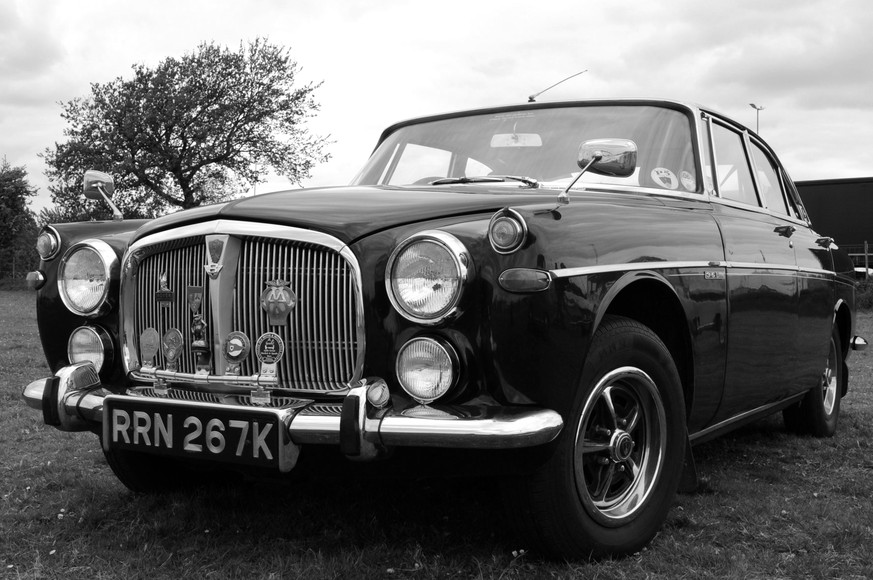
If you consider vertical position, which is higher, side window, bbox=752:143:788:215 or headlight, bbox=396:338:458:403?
side window, bbox=752:143:788:215

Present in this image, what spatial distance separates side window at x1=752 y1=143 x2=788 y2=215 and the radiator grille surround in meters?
2.83

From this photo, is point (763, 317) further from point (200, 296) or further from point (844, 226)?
point (844, 226)

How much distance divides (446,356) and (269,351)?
0.60 m

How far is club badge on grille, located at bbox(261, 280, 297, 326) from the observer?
9.09 ft

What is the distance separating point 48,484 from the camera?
13.0 ft

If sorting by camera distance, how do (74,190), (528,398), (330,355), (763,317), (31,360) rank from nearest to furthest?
(528,398) → (330,355) → (763,317) → (31,360) → (74,190)

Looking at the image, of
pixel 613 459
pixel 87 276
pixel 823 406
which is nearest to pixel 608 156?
pixel 613 459

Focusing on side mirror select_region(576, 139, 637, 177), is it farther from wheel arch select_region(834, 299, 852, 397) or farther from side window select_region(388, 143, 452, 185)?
wheel arch select_region(834, 299, 852, 397)

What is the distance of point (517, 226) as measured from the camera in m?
2.55

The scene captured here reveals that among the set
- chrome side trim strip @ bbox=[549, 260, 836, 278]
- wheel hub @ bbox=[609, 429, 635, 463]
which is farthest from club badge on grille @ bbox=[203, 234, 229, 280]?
wheel hub @ bbox=[609, 429, 635, 463]

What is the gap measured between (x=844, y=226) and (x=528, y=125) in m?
17.8

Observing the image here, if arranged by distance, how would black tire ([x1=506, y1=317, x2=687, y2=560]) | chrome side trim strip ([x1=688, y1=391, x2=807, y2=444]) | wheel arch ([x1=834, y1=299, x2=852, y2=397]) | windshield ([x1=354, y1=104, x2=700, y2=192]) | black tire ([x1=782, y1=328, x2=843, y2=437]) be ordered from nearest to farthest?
black tire ([x1=506, y1=317, x2=687, y2=560]) < chrome side trim strip ([x1=688, y1=391, x2=807, y2=444]) < windshield ([x1=354, y1=104, x2=700, y2=192]) < black tire ([x1=782, y1=328, x2=843, y2=437]) < wheel arch ([x1=834, y1=299, x2=852, y2=397])

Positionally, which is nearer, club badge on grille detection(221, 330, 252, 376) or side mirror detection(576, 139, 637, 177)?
club badge on grille detection(221, 330, 252, 376)

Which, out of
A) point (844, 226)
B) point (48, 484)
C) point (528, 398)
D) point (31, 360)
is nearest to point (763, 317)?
point (528, 398)
